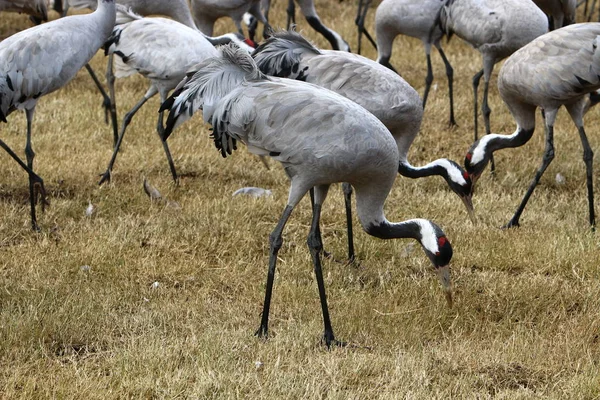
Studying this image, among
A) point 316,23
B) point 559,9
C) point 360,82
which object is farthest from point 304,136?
point 316,23

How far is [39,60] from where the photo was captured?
5602mm

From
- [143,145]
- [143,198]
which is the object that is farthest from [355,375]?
[143,145]

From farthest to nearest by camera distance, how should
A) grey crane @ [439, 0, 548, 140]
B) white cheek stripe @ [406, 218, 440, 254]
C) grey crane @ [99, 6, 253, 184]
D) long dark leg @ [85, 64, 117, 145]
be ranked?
long dark leg @ [85, 64, 117, 145] → grey crane @ [439, 0, 548, 140] → grey crane @ [99, 6, 253, 184] → white cheek stripe @ [406, 218, 440, 254]

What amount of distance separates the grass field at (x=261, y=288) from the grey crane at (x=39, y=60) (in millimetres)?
720

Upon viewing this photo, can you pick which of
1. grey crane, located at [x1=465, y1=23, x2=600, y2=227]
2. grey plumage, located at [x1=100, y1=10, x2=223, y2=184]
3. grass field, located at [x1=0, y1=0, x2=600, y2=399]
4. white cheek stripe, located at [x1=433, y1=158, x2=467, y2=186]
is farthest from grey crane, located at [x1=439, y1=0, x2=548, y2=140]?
grey plumage, located at [x1=100, y1=10, x2=223, y2=184]

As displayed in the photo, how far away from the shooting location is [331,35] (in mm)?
8680

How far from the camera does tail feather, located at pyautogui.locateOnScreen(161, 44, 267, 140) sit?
4492 millimetres

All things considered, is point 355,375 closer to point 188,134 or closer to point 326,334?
point 326,334

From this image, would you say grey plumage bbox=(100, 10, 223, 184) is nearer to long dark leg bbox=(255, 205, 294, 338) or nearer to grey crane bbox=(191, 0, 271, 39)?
grey crane bbox=(191, 0, 271, 39)

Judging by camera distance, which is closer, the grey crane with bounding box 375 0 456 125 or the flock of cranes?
the flock of cranes

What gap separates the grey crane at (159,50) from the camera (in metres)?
6.35

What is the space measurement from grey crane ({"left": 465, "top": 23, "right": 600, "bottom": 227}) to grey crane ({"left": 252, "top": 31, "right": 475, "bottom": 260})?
72cm

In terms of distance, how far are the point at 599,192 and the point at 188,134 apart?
3.21 metres

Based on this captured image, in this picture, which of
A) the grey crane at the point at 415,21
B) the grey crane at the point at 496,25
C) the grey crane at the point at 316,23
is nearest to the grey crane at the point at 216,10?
the grey crane at the point at 316,23
